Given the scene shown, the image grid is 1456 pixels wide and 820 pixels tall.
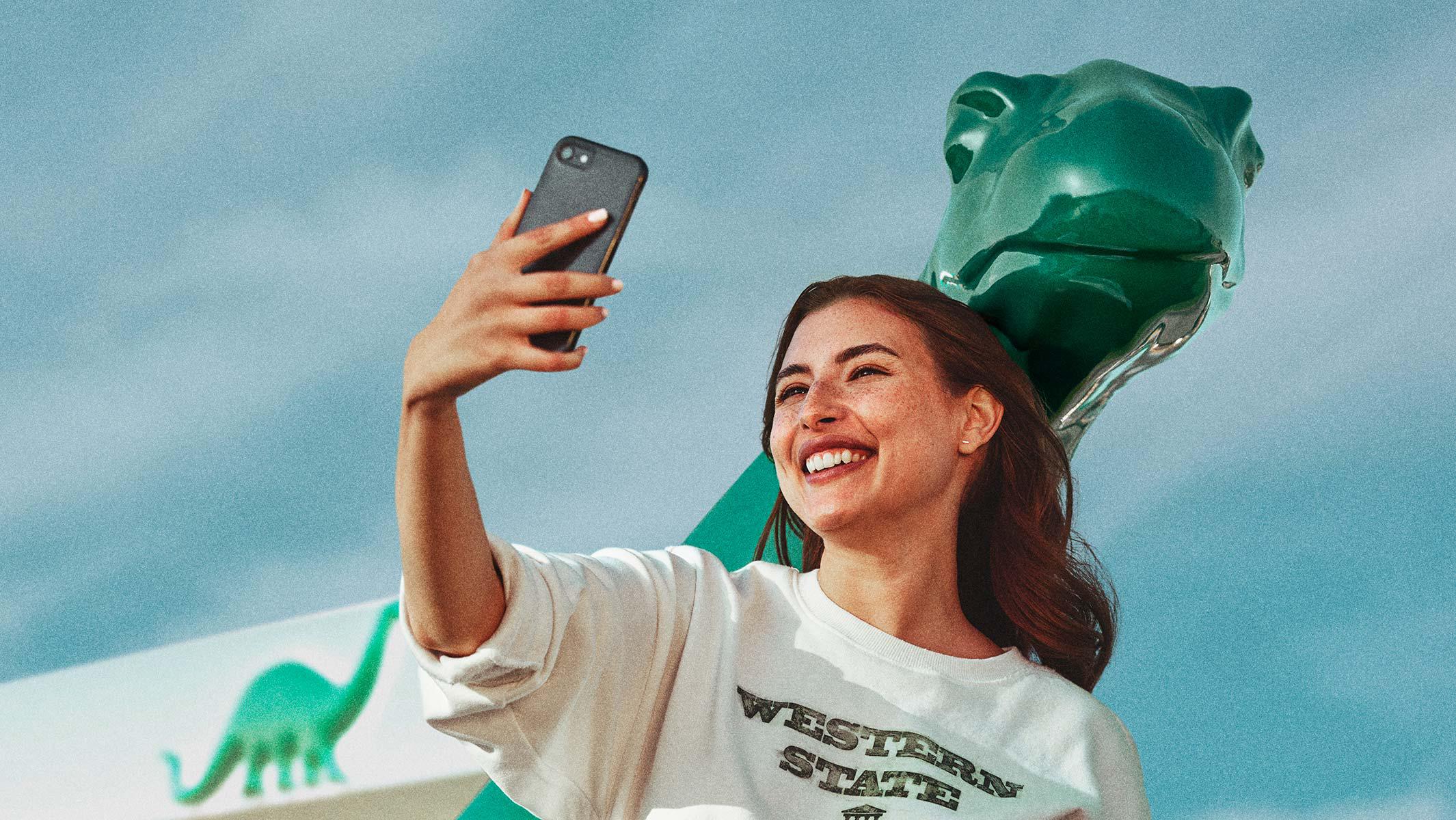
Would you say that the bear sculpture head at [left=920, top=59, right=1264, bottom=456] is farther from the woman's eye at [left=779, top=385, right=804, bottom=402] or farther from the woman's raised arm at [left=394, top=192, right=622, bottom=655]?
the woman's raised arm at [left=394, top=192, right=622, bottom=655]

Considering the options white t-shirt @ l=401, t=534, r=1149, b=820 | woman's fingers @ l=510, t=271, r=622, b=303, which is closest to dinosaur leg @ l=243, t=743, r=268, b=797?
white t-shirt @ l=401, t=534, r=1149, b=820

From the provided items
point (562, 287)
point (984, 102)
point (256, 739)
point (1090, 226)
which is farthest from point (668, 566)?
point (256, 739)

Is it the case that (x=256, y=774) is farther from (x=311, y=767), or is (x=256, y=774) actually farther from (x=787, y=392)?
(x=787, y=392)

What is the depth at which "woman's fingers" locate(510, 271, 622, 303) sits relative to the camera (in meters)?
1.04

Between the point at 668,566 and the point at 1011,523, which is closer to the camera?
the point at 668,566

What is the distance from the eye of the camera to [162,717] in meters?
2.57

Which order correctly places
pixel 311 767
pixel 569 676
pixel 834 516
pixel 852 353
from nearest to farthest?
pixel 569 676 < pixel 834 516 < pixel 852 353 < pixel 311 767

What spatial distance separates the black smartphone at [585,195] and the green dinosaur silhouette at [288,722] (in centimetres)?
152

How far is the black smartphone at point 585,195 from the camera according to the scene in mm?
1091

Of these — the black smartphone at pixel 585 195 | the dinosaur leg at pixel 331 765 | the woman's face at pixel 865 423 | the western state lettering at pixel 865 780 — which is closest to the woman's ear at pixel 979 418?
the woman's face at pixel 865 423

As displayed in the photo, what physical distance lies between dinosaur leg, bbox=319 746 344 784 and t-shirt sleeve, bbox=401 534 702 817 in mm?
1221

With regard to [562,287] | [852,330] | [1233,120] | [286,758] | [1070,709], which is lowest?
[1070,709]

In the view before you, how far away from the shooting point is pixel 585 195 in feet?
3.72

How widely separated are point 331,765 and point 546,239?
170 cm
